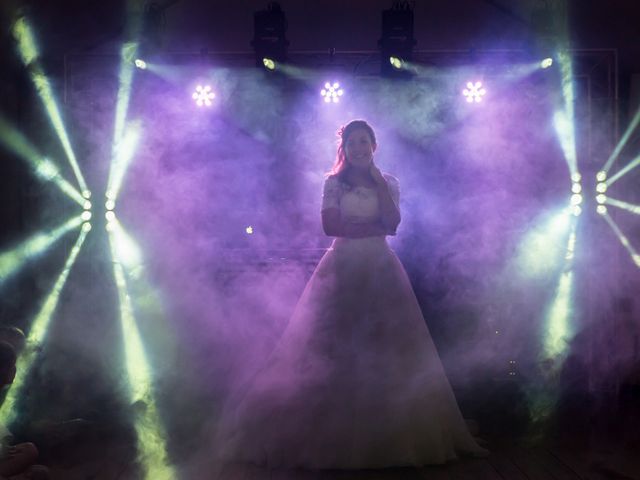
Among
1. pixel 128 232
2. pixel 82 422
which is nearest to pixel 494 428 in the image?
pixel 82 422

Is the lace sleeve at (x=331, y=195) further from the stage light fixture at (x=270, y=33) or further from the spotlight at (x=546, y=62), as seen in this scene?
the spotlight at (x=546, y=62)

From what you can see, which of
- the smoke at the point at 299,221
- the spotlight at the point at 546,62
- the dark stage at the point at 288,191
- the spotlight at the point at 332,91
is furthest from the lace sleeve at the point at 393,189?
the spotlight at the point at 546,62

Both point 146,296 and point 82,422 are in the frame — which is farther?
point 146,296

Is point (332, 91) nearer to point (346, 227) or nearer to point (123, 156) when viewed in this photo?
point (123, 156)

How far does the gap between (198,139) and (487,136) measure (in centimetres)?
260

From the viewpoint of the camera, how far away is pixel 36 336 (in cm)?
482

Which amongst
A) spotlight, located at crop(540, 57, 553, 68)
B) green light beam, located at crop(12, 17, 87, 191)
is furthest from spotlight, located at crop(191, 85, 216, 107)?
spotlight, located at crop(540, 57, 553, 68)

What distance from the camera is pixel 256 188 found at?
228 inches

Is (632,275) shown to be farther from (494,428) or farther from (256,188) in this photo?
(256,188)

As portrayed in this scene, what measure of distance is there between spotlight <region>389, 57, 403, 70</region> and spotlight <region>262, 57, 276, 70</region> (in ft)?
3.21

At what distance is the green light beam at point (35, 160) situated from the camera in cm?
525

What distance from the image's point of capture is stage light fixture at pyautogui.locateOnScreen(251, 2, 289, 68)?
5039 millimetres

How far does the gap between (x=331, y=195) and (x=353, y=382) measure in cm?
104

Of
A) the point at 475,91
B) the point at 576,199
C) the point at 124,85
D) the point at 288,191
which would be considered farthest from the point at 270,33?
the point at 576,199
